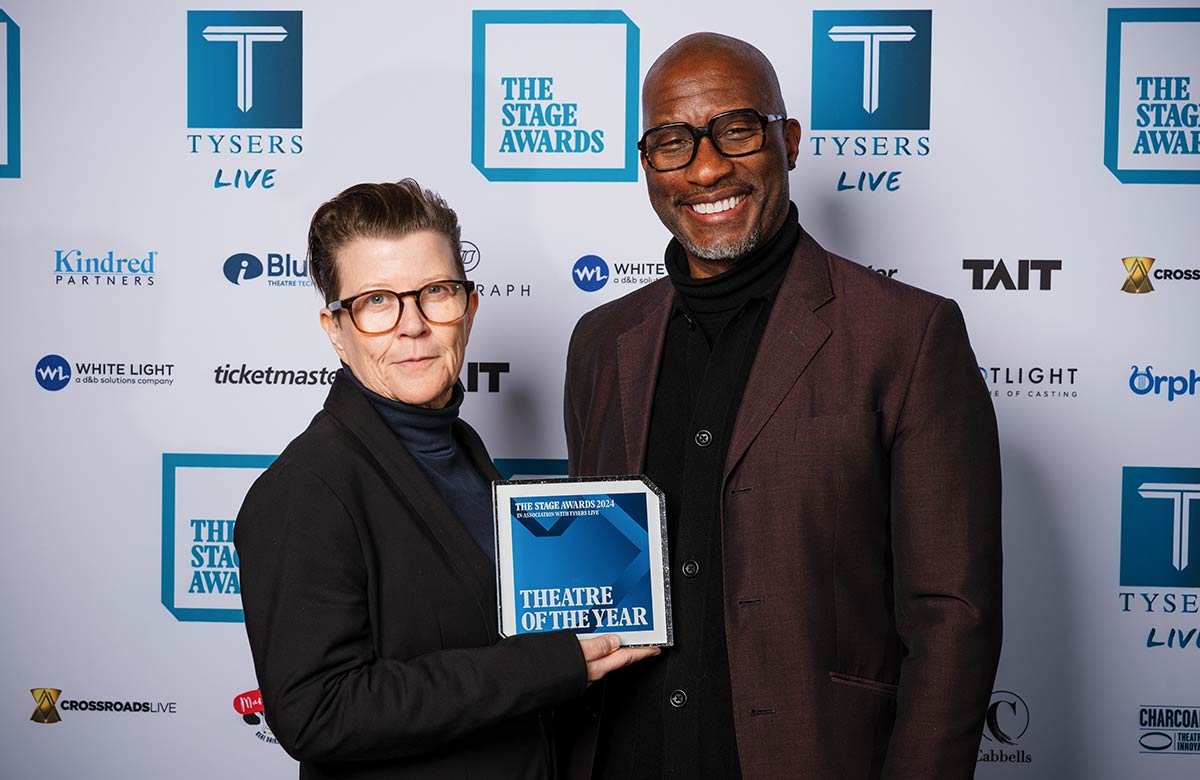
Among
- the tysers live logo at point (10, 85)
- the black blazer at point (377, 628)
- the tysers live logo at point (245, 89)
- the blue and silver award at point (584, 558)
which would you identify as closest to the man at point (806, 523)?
the blue and silver award at point (584, 558)

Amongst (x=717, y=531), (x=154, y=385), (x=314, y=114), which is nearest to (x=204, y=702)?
(x=154, y=385)

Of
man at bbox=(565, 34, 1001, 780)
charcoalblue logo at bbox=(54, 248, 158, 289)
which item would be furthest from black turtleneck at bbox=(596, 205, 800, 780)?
charcoalblue logo at bbox=(54, 248, 158, 289)

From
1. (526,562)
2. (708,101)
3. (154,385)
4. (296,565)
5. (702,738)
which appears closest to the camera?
(296,565)

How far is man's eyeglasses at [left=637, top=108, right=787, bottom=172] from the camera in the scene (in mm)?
1841

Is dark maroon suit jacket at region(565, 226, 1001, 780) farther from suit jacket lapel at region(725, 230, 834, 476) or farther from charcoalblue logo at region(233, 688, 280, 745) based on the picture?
charcoalblue logo at region(233, 688, 280, 745)

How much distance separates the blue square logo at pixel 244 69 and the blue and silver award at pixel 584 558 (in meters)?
1.71

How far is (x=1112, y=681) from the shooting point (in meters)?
2.78

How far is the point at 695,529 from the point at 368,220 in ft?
2.35

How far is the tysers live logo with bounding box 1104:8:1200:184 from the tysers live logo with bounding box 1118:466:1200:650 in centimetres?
A: 78

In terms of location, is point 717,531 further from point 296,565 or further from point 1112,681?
point 1112,681

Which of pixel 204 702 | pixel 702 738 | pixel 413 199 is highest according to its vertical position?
pixel 413 199

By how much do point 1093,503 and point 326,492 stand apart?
2072 millimetres

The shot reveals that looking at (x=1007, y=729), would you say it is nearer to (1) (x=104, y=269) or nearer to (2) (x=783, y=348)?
(2) (x=783, y=348)

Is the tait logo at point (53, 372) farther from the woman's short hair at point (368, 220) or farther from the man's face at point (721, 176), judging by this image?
the man's face at point (721, 176)
